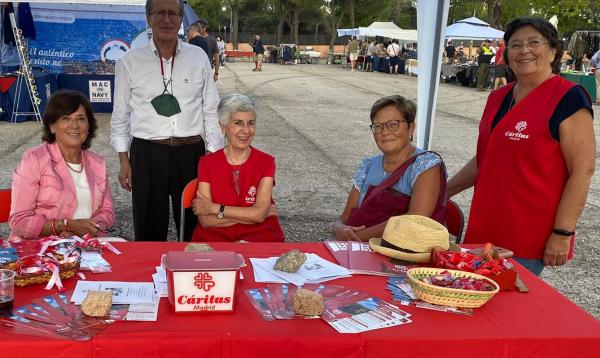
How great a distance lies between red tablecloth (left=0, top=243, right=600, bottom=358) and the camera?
62.6 inches

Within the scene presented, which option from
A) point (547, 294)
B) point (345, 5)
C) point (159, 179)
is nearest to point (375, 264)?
point (547, 294)

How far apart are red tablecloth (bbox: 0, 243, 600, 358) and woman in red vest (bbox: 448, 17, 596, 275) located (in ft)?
2.19

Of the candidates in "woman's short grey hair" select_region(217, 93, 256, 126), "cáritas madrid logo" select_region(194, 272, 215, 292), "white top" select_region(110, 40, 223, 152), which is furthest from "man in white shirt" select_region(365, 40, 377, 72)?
"cáritas madrid logo" select_region(194, 272, 215, 292)

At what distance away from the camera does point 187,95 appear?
140 inches

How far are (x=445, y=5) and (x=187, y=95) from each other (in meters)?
1.88

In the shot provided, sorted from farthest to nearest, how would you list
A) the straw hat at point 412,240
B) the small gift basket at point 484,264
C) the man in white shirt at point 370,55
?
the man in white shirt at point 370,55 → the straw hat at point 412,240 → the small gift basket at point 484,264

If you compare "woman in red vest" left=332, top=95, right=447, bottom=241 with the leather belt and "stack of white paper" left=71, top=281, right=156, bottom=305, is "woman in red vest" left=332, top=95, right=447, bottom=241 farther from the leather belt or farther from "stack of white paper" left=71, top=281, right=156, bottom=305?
"stack of white paper" left=71, top=281, right=156, bottom=305

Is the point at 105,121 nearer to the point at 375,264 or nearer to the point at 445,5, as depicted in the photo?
the point at 445,5

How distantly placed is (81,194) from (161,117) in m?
0.69

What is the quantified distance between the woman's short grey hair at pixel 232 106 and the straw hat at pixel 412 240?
119 centimetres

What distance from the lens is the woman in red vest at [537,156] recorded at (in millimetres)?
2445

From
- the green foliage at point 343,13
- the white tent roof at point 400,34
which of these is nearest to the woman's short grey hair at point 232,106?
the white tent roof at point 400,34

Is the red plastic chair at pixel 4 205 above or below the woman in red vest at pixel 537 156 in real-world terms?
below

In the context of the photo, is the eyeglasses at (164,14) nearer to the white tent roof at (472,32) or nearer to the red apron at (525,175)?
the red apron at (525,175)
